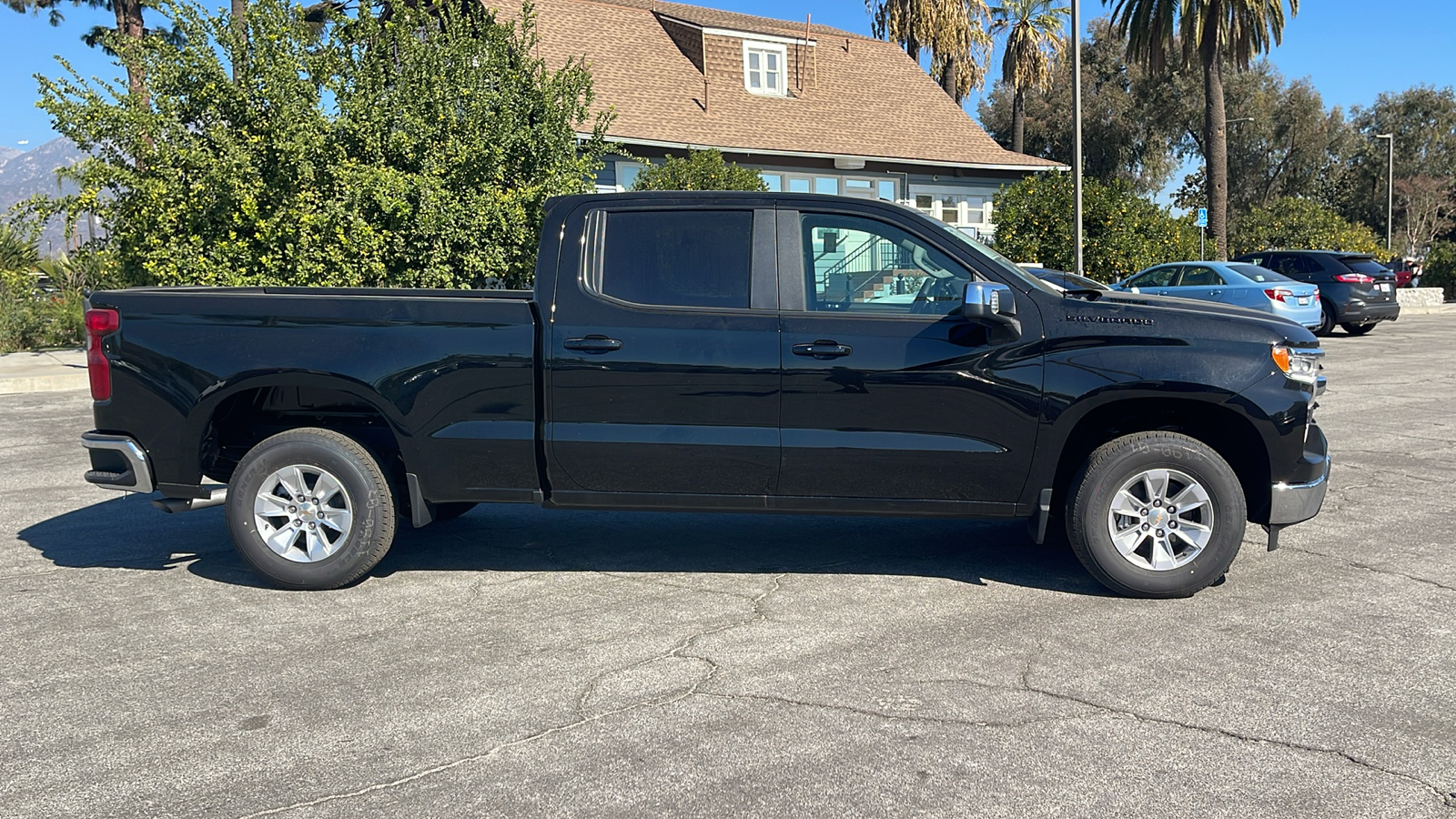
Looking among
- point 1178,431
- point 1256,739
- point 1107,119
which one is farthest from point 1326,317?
point 1107,119

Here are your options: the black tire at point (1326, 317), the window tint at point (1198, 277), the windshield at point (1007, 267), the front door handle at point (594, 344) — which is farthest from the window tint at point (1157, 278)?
the front door handle at point (594, 344)

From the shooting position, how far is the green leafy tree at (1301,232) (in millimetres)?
33094

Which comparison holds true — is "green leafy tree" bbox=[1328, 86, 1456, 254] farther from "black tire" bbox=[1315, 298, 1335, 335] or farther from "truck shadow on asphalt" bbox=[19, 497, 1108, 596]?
"truck shadow on asphalt" bbox=[19, 497, 1108, 596]

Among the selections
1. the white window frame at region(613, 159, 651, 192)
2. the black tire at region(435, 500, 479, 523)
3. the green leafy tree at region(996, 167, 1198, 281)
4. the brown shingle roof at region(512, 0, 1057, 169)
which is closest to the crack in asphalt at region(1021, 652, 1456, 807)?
the black tire at region(435, 500, 479, 523)

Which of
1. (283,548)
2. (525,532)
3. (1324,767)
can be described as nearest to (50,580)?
(283,548)

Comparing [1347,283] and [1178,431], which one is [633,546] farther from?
[1347,283]

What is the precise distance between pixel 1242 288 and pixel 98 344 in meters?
17.0

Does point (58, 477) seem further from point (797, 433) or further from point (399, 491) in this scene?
point (797, 433)

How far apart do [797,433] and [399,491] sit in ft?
7.56

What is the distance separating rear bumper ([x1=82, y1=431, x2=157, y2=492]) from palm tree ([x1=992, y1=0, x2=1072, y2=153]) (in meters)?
43.4

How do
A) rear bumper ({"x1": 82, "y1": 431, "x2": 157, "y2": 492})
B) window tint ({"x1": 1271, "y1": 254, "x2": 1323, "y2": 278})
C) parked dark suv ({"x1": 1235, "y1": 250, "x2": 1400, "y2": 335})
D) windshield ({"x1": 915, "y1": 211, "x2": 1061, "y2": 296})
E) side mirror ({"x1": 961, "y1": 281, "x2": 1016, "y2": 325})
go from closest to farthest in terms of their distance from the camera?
side mirror ({"x1": 961, "y1": 281, "x2": 1016, "y2": 325}), windshield ({"x1": 915, "y1": 211, "x2": 1061, "y2": 296}), rear bumper ({"x1": 82, "y1": 431, "x2": 157, "y2": 492}), parked dark suv ({"x1": 1235, "y1": 250, "x2": 1400, "y2": 335}), window tint ({"x1": 1271, "y1": 254, "x2": 1323, "y2": 278})

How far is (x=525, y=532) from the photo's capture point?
6.95 metres

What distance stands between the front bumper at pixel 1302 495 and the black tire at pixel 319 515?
435 cm

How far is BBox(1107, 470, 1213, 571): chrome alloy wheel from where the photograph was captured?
531 cm
